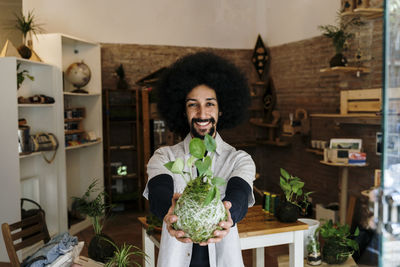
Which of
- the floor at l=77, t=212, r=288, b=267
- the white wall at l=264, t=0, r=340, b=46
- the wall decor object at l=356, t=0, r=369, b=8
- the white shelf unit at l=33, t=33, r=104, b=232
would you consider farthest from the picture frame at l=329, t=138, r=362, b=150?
the white shelf unit at l=33, t=33, r=104, b=232

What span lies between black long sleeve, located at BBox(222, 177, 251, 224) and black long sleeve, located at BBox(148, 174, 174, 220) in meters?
0.20

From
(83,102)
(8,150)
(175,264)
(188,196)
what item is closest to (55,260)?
(175,264)

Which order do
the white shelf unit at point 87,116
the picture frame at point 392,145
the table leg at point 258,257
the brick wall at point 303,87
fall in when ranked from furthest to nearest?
1. the white shelf unit at point 87,116
2. the brick wall at point 303,87
3. the table leg at point 258,257
4. the picture frame at point 392,145

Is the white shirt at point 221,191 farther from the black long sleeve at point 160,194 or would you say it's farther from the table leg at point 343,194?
the table leg at point 343,194

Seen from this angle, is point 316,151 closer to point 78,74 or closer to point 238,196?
point 78,74

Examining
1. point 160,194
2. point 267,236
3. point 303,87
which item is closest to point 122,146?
point 303,87

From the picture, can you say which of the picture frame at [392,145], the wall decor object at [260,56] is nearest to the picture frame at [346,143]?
the wall decor object at [260,56]

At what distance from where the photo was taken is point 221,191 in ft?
5.55

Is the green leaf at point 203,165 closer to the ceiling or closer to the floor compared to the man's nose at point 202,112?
closer to the floor

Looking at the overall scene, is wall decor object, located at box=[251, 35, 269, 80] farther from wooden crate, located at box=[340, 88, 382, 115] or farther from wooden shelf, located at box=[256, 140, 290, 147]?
wooden crate, located at box=[340, 88, 382, 115]

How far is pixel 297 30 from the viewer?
645 cm

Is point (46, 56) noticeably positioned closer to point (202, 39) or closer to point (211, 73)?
point (202, 39)

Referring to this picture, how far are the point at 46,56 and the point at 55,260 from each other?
3.41 metres

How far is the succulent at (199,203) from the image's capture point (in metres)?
1.11
